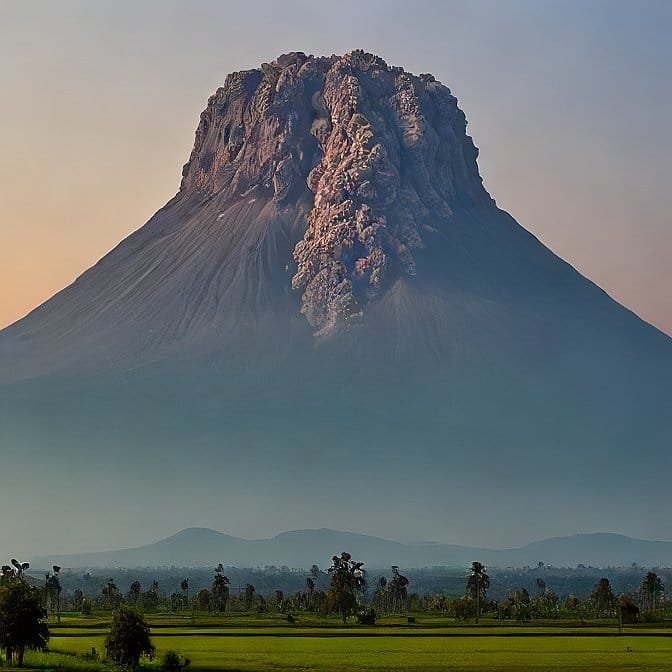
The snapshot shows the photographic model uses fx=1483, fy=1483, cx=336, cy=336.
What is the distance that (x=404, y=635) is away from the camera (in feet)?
318


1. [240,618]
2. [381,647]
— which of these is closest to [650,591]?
[240,618]

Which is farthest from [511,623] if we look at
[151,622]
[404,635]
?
[151,622]

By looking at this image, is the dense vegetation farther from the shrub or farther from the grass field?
the grass field

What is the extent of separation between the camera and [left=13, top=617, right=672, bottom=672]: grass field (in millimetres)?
73625

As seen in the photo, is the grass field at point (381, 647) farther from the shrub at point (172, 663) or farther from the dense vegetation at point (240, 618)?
the shrub at point (172, 663)

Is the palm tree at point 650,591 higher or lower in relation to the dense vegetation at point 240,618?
higher

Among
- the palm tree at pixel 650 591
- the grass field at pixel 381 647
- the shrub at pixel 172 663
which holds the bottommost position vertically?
the shrub at pixel 172 663

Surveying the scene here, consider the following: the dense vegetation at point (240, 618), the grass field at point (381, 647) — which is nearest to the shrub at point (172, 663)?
the dense vegetation at point (240, 618)

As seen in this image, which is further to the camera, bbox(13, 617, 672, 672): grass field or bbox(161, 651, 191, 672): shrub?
bbox(13, 617, 672, 672): grass field

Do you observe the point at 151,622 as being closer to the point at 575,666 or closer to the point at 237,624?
the point at 237,624

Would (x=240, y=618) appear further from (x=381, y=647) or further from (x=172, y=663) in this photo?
(x=172, y=663)

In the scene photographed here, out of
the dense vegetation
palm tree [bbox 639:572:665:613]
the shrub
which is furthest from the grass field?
palm tree [bbox 639:572:665:613]

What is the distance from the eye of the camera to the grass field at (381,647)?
73625mm

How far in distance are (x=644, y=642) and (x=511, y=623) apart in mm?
25000
